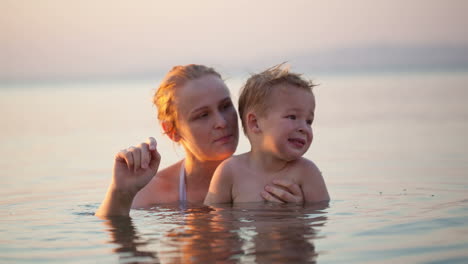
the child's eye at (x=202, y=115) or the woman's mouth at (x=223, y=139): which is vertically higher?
the child's eye at (x=202, y=115)

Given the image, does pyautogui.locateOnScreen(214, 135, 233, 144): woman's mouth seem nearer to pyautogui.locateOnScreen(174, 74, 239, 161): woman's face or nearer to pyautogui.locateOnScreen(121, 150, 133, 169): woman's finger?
pyautogui.locateOnScreen(174, 74, 239, 161): woman's face

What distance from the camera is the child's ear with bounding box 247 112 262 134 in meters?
5.52

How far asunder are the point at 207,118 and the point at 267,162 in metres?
0.58

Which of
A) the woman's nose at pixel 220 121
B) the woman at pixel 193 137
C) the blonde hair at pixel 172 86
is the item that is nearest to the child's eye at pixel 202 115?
the woman at pixel 193 137

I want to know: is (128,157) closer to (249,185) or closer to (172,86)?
(249,185)

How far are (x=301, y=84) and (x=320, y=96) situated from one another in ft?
50.0

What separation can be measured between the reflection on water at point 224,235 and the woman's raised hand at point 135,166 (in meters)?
0.27

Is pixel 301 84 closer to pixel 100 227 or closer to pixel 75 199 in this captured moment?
pixel 100 227

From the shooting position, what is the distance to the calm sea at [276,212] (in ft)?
12.9

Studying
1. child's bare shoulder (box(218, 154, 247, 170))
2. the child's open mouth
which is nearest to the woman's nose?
child's bare shoulder (box(218, 154, 247, 170))

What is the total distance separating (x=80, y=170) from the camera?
8.69 meters

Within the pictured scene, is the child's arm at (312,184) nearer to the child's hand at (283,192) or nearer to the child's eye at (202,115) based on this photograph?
the child's hand at (283,192)

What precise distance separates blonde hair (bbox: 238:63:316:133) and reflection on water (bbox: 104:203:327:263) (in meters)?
0.73

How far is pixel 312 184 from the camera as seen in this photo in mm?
5402
